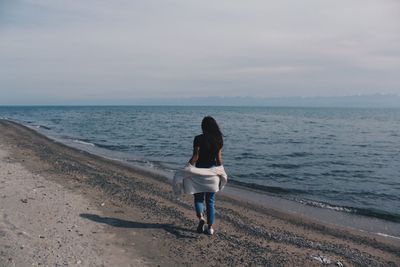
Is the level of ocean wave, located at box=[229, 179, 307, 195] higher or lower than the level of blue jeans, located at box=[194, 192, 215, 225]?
lower

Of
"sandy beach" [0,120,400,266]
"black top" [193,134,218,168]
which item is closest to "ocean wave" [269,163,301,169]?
"sandy beach" [0,120,400,266]

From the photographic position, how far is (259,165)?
21.7 meters

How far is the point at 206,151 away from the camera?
27.0 feet

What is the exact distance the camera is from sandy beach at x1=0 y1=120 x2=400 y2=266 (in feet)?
23.3

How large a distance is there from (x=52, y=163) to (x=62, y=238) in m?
10.2

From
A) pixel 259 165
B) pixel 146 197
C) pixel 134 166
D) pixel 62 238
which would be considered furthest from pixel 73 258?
pixel 259 165

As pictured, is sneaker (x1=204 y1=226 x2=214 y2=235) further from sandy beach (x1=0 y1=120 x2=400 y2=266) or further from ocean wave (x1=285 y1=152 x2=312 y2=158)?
ocean wave (x1=285 y1=152 x2=312 y2=158)

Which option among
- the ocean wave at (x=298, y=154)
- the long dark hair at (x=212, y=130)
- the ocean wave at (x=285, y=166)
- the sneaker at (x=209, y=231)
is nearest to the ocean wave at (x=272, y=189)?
the ocean wave at (x=285, y=166)

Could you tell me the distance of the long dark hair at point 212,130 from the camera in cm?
797

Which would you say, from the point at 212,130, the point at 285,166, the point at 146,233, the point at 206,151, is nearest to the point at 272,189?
the point at 285,166

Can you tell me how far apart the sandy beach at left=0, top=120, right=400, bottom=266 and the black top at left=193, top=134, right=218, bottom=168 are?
167 cm

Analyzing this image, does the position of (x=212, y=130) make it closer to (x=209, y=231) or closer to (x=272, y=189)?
(x=209, y=231)

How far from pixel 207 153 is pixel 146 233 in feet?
7.55

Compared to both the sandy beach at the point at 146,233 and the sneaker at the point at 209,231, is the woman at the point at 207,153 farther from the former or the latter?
the sandy beach at the point at 146,233
